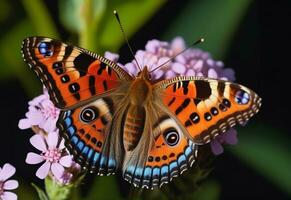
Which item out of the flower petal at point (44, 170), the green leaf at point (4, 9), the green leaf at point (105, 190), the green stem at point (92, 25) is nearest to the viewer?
the flower petal at point (44, 170)

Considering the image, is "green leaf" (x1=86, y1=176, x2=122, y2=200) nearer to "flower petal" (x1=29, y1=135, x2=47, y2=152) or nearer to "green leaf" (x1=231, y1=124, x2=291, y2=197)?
"flower petal" (x1=29, y1=135, x2=47, y2=152)

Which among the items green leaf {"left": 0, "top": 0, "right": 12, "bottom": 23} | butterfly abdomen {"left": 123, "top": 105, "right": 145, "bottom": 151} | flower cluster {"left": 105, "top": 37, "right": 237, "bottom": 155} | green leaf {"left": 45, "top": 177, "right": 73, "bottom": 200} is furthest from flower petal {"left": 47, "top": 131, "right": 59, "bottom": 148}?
green leaf {"left": 0, "top": 0, "right": 12, "bottom": 23}

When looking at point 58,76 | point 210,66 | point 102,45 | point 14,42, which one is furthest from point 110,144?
point 14,42

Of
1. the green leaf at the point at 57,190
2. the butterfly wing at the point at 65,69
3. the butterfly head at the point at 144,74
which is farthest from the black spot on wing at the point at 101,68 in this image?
the green leaf at the point at 57,190

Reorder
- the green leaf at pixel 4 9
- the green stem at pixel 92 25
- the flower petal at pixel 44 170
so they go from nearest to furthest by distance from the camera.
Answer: the flower petal at pixel 44 170
the green stem at pixel 92 25
the green leaf at pixel 4 9

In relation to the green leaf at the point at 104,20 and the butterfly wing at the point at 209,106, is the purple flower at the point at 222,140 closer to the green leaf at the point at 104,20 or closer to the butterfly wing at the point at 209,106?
the butterfly wing at the point at 209,106
